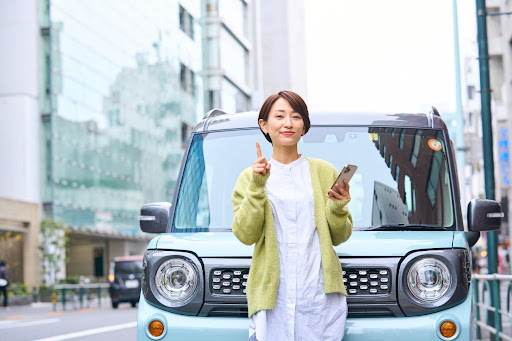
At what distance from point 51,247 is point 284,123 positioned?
4024 cm

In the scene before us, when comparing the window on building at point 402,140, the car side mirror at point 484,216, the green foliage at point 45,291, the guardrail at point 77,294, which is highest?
the window on building at point 402,140

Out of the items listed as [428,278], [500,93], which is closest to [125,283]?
[500,93]

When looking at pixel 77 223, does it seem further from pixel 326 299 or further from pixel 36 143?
pixel 326 299

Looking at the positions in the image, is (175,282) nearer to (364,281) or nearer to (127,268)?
(364,281)

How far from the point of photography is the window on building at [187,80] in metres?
65.4

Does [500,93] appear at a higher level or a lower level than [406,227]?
higher

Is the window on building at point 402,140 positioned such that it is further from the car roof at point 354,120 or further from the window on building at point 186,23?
the window on building at point 186,23

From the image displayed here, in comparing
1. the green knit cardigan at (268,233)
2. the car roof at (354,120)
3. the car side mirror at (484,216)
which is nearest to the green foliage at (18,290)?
the car roof at (354,120)

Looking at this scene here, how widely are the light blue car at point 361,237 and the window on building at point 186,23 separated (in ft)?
198

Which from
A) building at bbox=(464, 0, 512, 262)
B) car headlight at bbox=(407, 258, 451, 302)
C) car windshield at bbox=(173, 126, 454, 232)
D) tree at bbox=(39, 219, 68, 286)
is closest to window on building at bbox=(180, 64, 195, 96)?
tree at bbox=(39, 219, 68, 286)

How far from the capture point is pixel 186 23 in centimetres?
6638

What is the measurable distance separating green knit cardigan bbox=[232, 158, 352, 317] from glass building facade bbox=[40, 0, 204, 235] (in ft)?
138

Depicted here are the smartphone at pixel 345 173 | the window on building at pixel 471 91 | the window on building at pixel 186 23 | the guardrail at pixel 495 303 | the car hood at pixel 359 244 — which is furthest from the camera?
the window on building at pixel 471 91

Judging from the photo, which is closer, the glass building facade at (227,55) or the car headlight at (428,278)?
the car headlight at (428,278)
